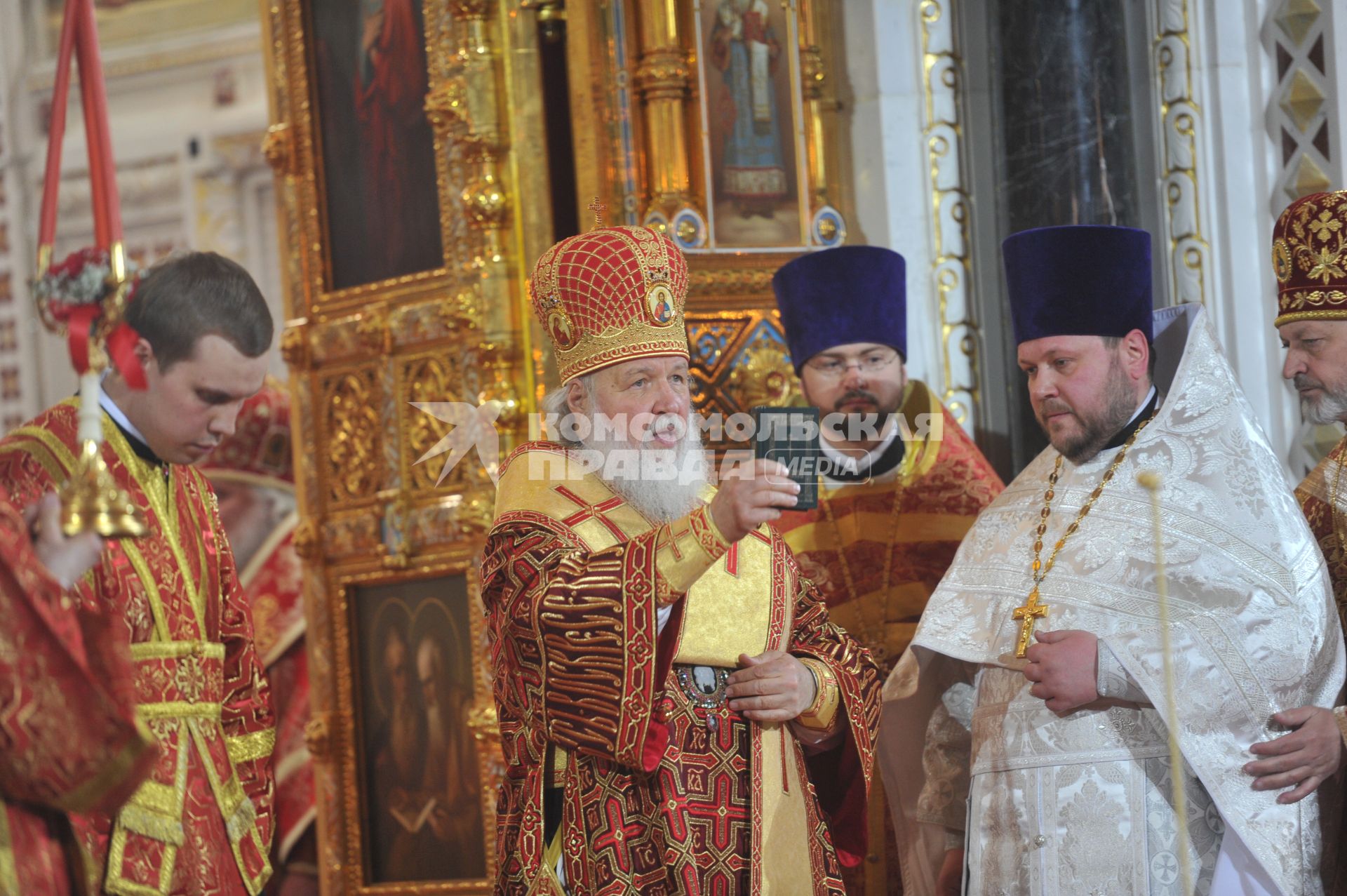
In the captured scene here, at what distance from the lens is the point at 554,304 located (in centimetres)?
380

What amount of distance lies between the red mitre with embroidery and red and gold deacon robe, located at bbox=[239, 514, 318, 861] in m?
0.30

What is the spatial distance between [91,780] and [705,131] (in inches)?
138

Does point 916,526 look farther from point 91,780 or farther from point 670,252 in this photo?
point 91,780

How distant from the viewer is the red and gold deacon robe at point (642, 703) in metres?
3.36

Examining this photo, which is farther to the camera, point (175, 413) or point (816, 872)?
point (816, 872)

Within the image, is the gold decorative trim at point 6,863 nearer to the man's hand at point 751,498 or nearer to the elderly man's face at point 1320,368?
the man's hand at point 751,498

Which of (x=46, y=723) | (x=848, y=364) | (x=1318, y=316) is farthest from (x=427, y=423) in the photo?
(x=46, y=723)

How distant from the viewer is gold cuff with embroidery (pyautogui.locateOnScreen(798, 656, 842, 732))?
11.7ft

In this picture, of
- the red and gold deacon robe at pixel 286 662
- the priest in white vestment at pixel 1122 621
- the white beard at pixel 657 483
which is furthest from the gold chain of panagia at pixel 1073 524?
the red and gold deacon robe at pixel 286 662

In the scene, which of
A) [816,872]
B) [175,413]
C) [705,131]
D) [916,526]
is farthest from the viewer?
[705,131]

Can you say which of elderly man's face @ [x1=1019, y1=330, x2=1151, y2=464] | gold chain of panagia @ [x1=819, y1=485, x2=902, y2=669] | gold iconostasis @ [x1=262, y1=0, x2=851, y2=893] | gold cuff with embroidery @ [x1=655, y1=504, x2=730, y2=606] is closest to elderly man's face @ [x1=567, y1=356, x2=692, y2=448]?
gold cuff with embroidery @ [x1=655, y1=504, x2=730, y2=606]

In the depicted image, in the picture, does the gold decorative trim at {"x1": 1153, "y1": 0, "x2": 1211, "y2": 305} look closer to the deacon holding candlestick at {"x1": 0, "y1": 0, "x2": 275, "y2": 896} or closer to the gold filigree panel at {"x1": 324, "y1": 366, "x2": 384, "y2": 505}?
the gold filigree panel at {"x1": 324, "y1": 366, "x2": 384, "y2": 505}

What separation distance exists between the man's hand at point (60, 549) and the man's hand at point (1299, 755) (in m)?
2.38

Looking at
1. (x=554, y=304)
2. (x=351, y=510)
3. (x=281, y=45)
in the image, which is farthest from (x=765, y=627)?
(x=281, y=45)
